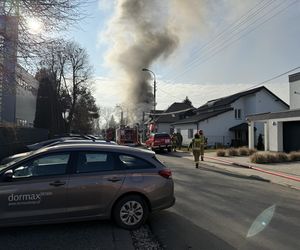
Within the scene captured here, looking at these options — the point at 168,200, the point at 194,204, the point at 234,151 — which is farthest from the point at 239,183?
the point at 234,151

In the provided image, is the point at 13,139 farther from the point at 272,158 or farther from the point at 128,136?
the point at 128,136

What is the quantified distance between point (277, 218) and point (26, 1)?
9.56 m

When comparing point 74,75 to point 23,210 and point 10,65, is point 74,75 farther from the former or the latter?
point 23,210

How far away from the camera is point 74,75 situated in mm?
65750

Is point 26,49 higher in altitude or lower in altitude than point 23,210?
higher

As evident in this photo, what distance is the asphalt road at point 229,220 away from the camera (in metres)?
6.59

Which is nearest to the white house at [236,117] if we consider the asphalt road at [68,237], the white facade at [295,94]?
the white facade at [295,94]

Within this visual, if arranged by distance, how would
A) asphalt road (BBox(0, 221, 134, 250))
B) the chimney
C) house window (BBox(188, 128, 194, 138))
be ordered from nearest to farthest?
asphalt road (BBox(0, 221, 134, 250))
the chimney
house window (BBox(188, 128, 194, 138))

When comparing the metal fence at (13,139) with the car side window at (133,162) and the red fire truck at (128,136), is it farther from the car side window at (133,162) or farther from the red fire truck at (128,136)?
the red fire truck at (128,136)

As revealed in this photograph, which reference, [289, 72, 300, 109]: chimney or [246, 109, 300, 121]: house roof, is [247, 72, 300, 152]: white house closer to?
[246, 109, 300, 121]: house roof

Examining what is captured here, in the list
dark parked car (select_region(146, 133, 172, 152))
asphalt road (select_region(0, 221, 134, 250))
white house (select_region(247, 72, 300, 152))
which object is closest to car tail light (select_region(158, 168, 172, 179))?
asphalt road (select_region(0, 221, 134, 250))

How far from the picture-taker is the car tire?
738 centimetres

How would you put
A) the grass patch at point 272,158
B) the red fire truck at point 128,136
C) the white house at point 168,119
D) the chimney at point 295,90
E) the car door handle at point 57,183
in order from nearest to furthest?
the car door handle at point 57,183
the grass patch at point 272,158
the chimney at point 295,90
the red fire truck at point 128,136
the white house at point 168,119

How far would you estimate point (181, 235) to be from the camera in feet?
22.8
